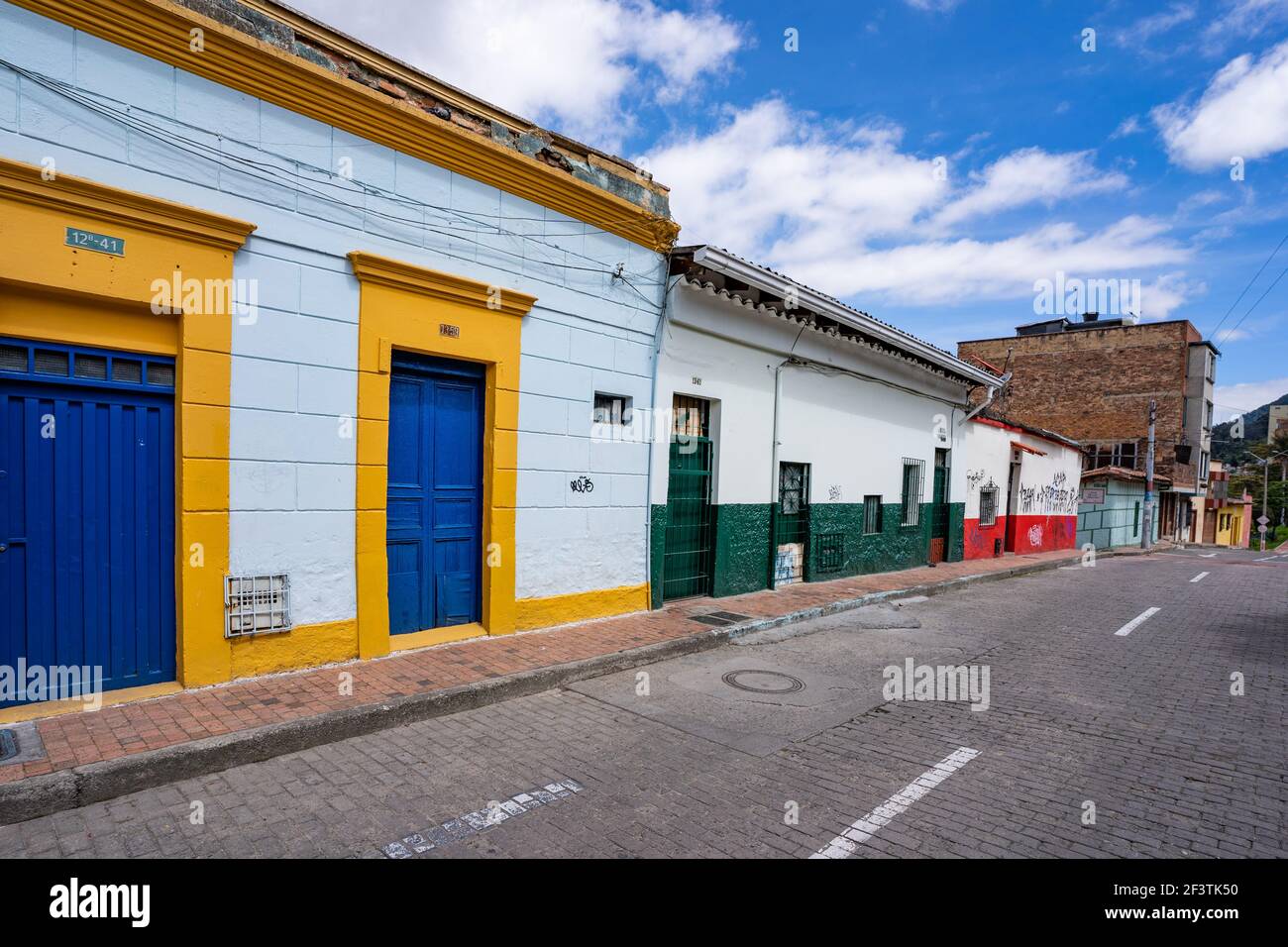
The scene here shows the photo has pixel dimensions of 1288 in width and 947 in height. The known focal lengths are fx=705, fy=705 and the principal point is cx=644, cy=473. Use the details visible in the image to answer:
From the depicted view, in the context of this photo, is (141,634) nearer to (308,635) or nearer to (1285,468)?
(308,635)

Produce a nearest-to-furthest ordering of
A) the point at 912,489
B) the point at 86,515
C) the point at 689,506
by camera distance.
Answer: the point at 86,515 → the point at 689,506 → the point at 912,489

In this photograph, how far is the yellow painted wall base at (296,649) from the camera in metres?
5.34

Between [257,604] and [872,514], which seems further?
[872,514]

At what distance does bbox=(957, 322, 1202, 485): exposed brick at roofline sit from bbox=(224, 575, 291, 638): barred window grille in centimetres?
3547

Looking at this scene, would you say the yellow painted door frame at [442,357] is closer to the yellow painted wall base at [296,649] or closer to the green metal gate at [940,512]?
the yellow painted wall base at [296,649]

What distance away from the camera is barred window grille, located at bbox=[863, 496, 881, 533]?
43.5ft

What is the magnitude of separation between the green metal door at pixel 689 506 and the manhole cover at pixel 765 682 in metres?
2.50

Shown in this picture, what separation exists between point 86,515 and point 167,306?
60.6 inches

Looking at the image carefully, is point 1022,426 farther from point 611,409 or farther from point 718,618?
point 611,409

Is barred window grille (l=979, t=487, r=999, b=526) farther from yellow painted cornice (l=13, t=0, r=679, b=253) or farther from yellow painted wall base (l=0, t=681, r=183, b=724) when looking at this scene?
yellow painted wall base (l=0, t=681, r=183, b=724)

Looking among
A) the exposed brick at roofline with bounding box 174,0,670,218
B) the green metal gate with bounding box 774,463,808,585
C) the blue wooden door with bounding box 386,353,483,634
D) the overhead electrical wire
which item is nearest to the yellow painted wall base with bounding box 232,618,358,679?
the blue wooden door with bounding box 386,353,483,634

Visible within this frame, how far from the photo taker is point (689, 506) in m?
9.42

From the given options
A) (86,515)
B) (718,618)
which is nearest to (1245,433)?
(718,618)
